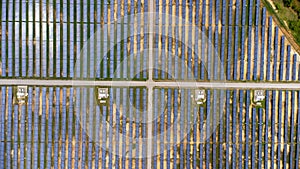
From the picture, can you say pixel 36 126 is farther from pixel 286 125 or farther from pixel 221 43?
pixel 286 125

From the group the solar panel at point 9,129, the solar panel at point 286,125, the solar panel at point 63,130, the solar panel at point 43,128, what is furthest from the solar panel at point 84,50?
the solar panel at point 286,125

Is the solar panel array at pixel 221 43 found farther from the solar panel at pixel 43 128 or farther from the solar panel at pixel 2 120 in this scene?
the solar panel at pixel 2 120

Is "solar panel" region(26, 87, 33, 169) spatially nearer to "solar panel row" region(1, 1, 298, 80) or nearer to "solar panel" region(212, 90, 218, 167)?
"solar panel row" region(1, 1, 298, 80)

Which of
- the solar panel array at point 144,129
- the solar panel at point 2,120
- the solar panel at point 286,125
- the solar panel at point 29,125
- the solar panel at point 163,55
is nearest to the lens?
the solar panel at point 2,120

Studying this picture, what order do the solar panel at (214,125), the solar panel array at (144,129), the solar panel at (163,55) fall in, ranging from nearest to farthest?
the solar panel array at (144,129) → the solar panel at (163,55) → the solar panel at (214,125)

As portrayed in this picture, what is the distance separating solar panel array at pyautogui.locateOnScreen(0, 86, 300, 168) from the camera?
33.5 m

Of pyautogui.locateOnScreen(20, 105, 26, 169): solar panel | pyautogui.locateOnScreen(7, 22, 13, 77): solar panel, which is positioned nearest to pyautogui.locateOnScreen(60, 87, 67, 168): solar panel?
pyautogui.locateOnScreen(20, 105, 26, 169): solar panel

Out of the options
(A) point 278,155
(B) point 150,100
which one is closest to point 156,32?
(B) point 150,100

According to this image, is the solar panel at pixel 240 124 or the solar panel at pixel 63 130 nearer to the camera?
the solar panel at pixel 63 130

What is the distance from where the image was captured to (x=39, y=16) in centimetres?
3328

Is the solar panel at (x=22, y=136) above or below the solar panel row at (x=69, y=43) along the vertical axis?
below

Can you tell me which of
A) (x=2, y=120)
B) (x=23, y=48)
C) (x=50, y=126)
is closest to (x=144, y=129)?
(x=50, y=126)

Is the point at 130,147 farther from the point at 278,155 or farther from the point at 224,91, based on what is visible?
the point at 278,155

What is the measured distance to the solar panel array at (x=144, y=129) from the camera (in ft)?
110
